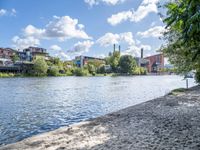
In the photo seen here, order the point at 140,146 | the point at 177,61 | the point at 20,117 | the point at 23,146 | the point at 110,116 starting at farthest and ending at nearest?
the point at 177,61, the point at 20,117, the point at 110,116, the point at 23,146, the point at 140,146

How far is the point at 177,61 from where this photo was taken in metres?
23.6

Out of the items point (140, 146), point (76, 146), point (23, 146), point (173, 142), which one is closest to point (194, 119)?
point (173, 142)

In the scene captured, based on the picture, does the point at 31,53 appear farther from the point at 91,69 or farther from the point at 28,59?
the point at 91,69

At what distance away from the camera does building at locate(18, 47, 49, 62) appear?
431ft

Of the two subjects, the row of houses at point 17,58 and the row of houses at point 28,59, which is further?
the row of houses at point 28,59

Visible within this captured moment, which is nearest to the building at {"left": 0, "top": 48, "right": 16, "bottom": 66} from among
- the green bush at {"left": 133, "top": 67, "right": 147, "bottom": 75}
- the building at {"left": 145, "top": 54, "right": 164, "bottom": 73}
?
the green bush at {"left": 133, "top": 67, "right": 147, "bottom": 75}

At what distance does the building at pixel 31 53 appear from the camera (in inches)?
5172

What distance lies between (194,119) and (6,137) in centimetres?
919

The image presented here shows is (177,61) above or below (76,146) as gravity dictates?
above

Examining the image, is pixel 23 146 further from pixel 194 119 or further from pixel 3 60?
pixel 3 60

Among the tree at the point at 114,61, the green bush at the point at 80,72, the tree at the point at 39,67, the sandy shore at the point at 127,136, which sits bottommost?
the sandy shore at the point at 127,136

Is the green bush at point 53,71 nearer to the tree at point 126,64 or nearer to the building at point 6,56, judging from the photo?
the building at point 6,56

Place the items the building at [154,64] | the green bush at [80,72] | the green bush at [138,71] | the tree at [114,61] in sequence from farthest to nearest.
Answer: the building at [154,64] < the green bush at [138,71] < the tree at [114,61] < the green bush at [80,72]

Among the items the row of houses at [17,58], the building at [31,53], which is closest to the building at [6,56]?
the row of houses at [17,58]
